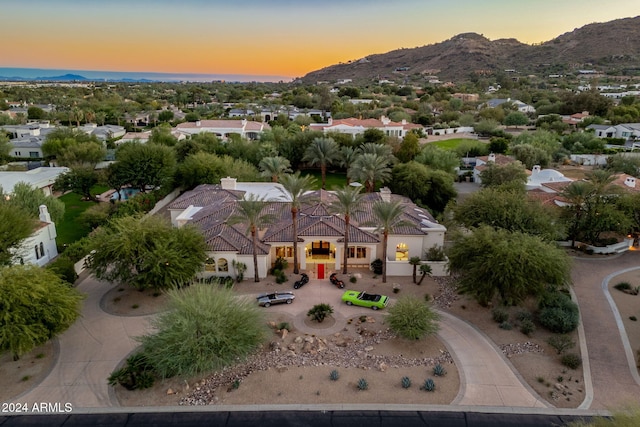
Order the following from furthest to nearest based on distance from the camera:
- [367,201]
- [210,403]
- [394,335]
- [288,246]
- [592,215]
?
[367,201]
[592,215]
[288,246]
[394,335]
[210,403]

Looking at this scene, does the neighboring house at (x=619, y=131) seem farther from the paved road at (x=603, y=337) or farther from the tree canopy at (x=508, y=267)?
the tree canopy at (x=508, y=267)

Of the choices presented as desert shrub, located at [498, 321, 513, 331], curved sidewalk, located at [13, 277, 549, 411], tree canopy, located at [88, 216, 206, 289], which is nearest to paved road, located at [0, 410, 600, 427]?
curved sidewalk, located at [13, 277, 549, 411]

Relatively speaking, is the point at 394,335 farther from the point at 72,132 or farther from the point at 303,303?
the point at 72,132

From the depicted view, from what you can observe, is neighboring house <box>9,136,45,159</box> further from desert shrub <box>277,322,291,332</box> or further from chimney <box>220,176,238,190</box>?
desert shrub <box>277,322,291,332</box>

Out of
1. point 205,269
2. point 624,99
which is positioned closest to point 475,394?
point 205,269

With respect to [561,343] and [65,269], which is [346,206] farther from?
[65,269]

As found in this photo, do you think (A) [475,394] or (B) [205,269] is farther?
(B) [205,269]
